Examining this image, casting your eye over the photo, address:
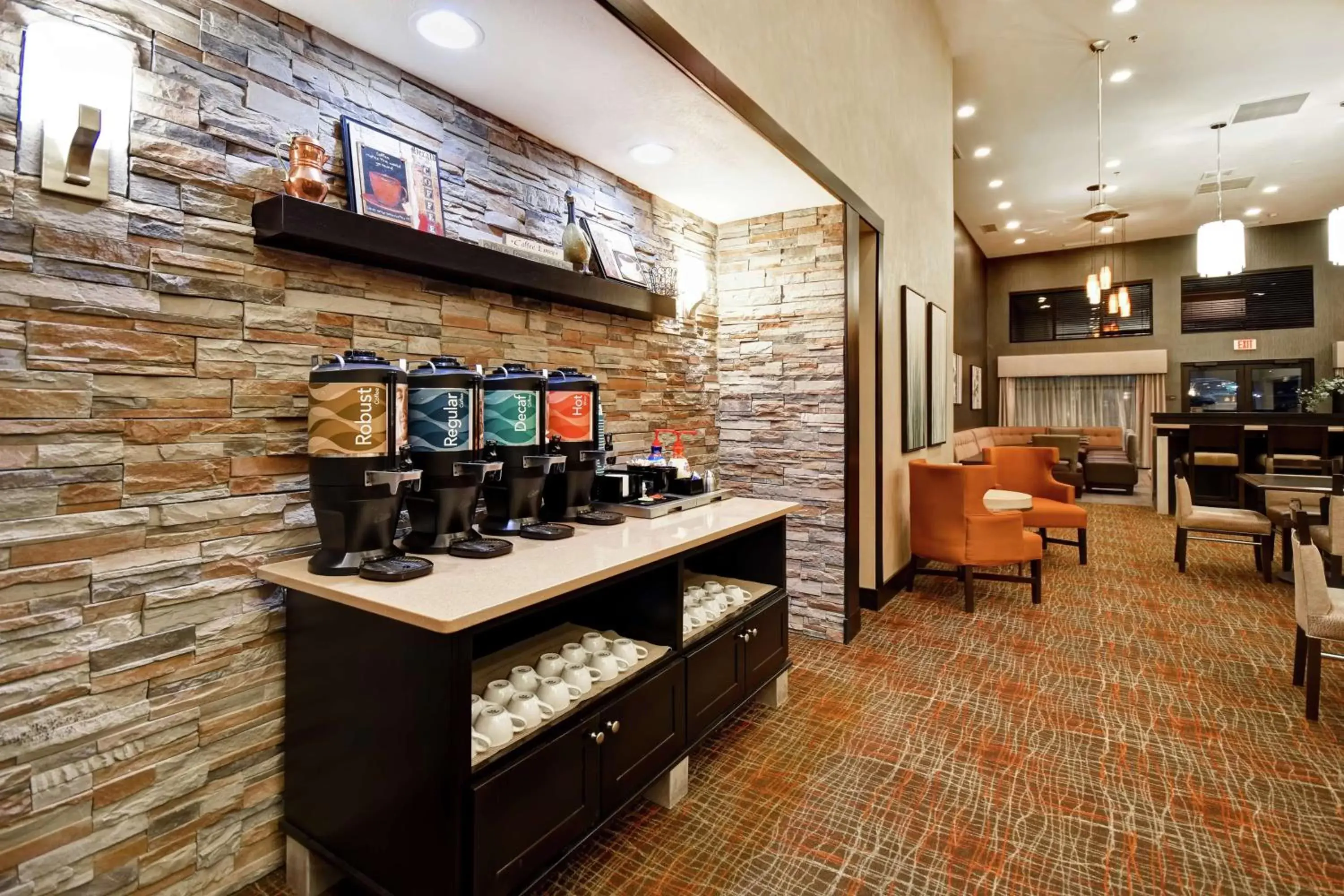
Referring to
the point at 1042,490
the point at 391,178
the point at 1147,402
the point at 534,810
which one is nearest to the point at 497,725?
the point at 534,810

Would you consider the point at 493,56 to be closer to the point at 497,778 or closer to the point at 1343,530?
the point at 497,778

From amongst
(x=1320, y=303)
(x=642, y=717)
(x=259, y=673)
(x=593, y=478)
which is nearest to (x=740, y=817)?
(x=642, y=717)

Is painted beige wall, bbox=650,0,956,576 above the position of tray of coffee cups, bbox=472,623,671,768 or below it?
above

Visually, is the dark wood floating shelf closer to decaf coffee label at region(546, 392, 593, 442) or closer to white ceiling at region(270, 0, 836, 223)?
decaf coffee label at region(546, 392, 593, 442)

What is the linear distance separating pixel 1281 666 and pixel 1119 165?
6.76 meters

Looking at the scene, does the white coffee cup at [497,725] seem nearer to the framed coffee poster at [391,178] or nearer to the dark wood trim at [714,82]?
the framed coffee poster at [391,178]

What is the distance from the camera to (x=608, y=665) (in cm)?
176

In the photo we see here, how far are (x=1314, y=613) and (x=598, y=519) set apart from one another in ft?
9.47

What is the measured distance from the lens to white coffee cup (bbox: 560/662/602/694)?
64.9 inches

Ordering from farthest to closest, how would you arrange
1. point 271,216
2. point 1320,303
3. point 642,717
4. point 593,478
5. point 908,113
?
point 1320,303, point 908,113, point 593,478, point 642,717, point 271,216

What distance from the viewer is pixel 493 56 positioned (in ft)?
6.38

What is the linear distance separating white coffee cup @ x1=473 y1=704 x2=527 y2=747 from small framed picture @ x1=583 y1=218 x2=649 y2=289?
1845 millimetres

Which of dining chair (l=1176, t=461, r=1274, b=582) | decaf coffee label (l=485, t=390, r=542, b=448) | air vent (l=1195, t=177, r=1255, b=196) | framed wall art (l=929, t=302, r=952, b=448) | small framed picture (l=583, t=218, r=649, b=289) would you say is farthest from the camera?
air vent (l=1195, t=177, r=1255, b=196)

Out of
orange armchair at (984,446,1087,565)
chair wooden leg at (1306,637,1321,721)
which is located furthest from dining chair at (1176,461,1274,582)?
chair wooden leg at (1306,637,1321,721)
